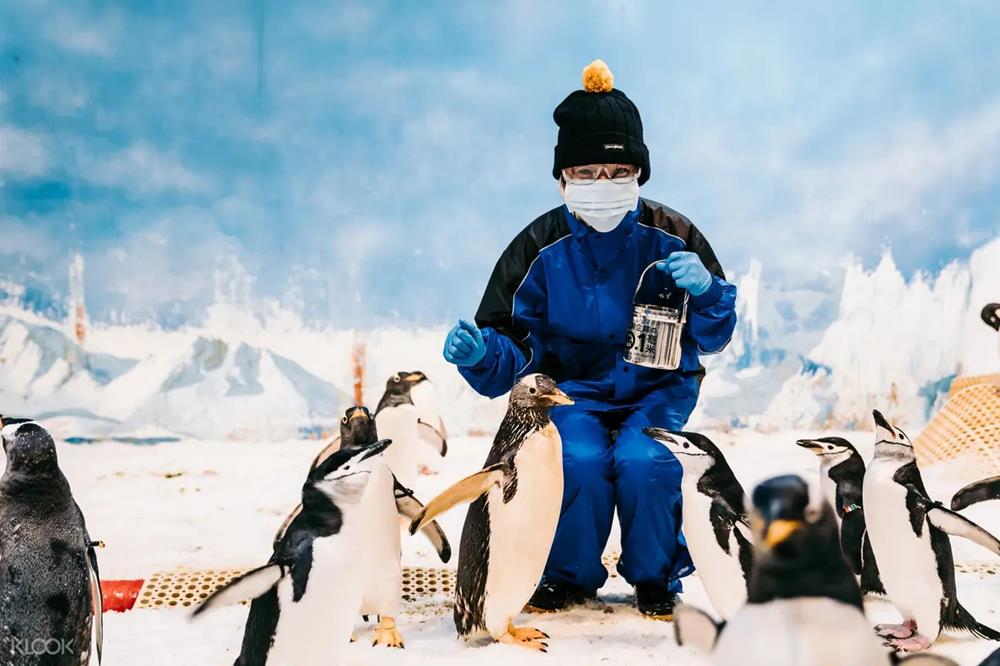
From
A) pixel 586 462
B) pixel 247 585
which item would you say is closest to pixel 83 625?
pixel 247 585

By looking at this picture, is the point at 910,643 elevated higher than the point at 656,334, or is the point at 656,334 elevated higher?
the point at 656,334

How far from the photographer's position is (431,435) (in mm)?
3445

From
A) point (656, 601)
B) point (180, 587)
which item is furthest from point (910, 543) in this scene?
point (180, 587)

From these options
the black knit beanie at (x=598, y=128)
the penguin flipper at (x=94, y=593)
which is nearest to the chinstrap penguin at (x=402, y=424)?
the black knit beanie at (x=598, y=128)

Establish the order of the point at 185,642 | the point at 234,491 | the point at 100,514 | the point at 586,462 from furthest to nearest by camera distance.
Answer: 1. the point at 234,491
2. the point at 100,514
3. the point at 586,462
4. the point at 185,642

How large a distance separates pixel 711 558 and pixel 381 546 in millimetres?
646

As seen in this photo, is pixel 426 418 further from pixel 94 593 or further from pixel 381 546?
pixel 94 593

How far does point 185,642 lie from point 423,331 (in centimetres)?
309

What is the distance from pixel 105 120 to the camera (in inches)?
188

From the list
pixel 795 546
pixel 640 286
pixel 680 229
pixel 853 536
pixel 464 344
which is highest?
pixel 680 229

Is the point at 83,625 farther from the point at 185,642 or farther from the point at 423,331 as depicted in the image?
the point at 423,331

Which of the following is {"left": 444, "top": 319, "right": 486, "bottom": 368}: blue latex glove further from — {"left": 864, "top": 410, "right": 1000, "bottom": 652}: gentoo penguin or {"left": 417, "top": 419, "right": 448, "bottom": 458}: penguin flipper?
{"left": 417, "top": 419, "right": 448, "bottom": 458}: penguin flipper

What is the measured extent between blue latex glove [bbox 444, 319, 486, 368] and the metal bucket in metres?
0.34

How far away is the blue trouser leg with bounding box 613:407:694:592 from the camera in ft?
6.85
